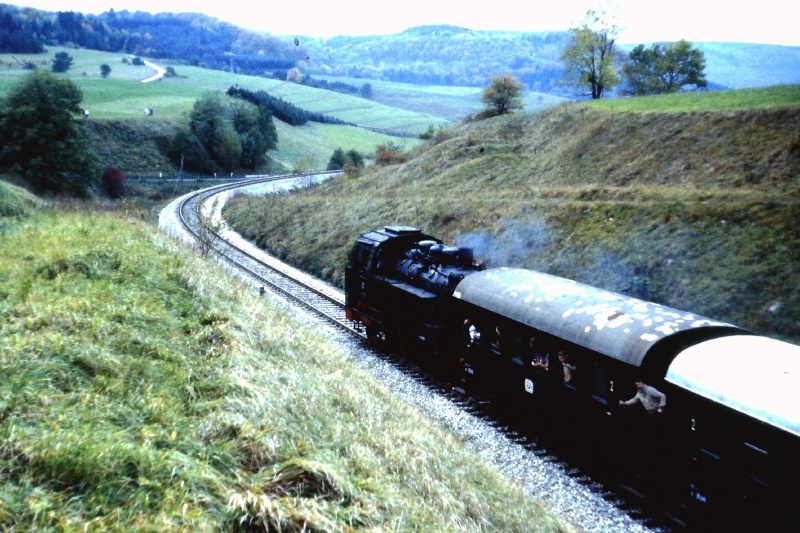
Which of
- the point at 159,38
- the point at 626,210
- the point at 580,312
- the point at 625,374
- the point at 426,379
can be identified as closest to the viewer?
the point at 625,374

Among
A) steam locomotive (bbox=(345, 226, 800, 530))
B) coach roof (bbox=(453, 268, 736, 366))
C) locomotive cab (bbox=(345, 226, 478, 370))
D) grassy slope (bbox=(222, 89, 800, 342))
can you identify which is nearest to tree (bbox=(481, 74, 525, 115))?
grassy slope (bbox=(222, 89, 800, 342))

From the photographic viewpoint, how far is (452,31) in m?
136

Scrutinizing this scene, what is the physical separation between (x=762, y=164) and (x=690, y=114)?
815cm

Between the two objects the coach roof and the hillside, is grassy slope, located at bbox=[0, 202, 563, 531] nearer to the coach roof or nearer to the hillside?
the coach roof

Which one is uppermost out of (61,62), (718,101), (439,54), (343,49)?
(343,49)

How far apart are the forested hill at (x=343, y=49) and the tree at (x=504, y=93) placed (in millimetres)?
12668

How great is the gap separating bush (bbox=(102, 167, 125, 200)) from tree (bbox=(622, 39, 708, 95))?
156ft

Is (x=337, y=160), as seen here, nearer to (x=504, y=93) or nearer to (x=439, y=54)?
(x=504, y=93)

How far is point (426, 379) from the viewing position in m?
15.5

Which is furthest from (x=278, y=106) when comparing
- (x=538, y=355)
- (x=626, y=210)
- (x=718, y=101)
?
(x=538, y=355)

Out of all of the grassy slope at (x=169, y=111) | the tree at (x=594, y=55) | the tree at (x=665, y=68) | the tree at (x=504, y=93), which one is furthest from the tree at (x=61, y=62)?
the tree at (x=665, y=68)

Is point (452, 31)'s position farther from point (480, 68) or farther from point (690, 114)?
point (690, 114)

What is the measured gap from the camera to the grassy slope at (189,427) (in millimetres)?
5766

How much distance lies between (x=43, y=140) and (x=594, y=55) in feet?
145
